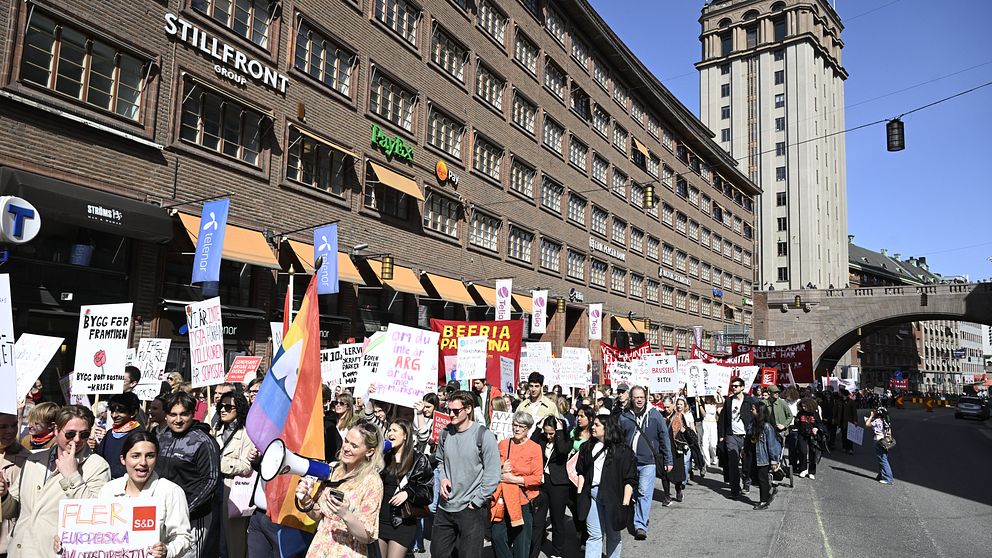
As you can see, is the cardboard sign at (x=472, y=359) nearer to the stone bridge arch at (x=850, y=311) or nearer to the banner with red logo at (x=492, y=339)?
the banner with red logo at (x=492, y=339)

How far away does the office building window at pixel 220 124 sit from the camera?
17484 mm

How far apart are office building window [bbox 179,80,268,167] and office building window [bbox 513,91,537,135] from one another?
16.0m

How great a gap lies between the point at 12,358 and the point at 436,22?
24.3 metres

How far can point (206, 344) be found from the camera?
10.2 m

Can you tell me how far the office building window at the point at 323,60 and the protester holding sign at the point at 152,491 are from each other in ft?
58.5

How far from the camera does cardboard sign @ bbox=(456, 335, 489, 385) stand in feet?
43.4

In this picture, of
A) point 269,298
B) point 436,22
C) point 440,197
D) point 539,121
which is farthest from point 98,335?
point 539,121

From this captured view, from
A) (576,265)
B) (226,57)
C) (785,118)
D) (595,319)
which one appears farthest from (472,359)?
(785,118)

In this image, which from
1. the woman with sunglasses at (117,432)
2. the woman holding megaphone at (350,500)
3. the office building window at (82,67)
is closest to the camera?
the woman holding megaphone at (350,500)

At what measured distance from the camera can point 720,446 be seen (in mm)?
13984

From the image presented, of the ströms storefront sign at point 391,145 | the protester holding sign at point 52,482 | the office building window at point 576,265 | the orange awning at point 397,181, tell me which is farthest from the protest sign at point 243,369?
the office building window at point 576,265

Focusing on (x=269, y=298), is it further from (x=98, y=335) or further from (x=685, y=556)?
(x=685, y=556)

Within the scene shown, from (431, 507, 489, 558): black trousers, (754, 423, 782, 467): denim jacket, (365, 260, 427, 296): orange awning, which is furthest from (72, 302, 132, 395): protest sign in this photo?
(365, 260, 427, 296): orange awning

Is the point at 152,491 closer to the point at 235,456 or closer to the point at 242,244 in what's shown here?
the point at 235,456
